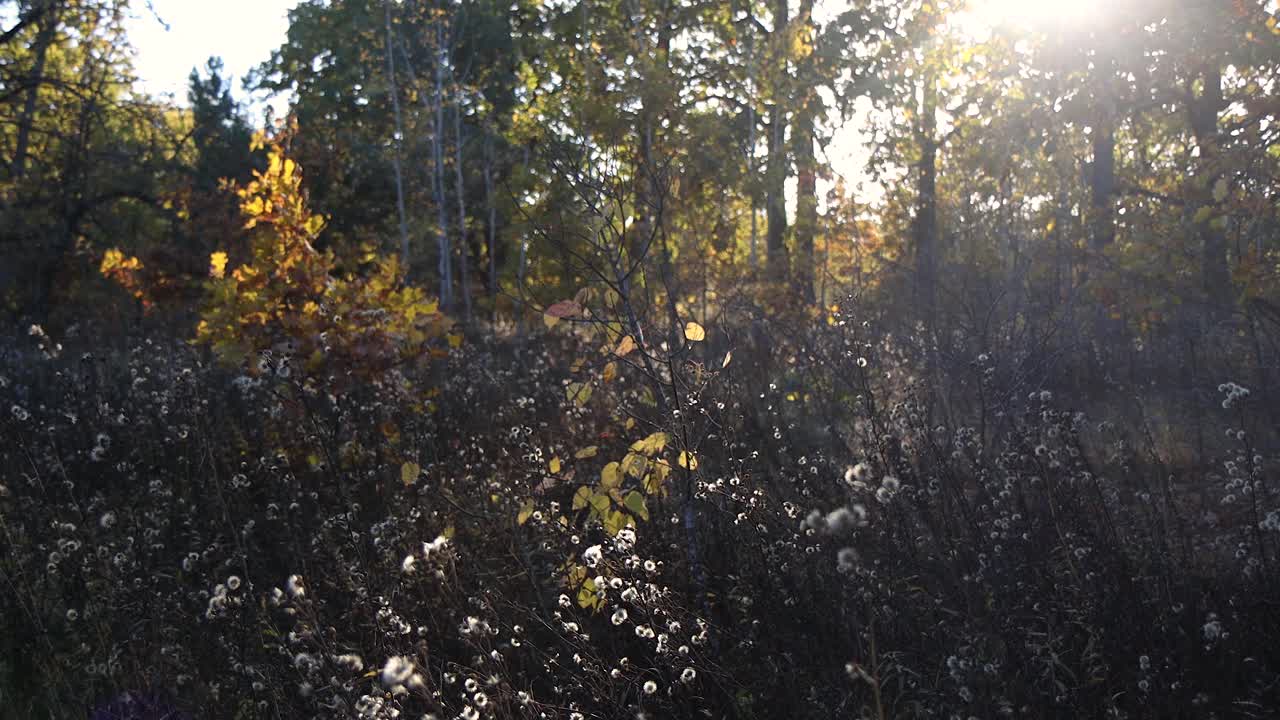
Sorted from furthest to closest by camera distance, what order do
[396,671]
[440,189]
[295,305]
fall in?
[440,189] → [295,305] → [396,671]

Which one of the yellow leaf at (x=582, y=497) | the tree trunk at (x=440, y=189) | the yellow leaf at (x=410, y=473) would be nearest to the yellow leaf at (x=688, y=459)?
the yellow leaf at (x=582, y=497)

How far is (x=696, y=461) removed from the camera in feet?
10.3

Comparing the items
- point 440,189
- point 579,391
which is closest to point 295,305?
point 579,391

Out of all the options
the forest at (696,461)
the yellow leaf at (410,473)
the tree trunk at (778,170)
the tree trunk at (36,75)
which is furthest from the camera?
the tree trunk at (778,170)

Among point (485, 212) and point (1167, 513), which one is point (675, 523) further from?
point (485, 212)

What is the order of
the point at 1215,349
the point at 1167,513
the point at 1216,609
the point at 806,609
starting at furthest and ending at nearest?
the point at 1215,349 < the point at 1167,513 < the point at 806,609 < the point at 1216,609

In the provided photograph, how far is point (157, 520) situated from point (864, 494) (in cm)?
335

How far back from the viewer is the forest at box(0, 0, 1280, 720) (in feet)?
9.00

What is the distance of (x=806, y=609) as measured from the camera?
3068mm

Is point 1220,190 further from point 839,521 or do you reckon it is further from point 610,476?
point 839,521

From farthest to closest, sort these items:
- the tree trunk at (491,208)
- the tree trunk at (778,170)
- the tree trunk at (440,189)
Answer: the tree trunk at (491,208)
the tree trunk at (440,189)
the tree trunk at (778,170)

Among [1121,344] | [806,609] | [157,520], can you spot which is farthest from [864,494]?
[1121,344]

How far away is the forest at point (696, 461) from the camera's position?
9.00 ft

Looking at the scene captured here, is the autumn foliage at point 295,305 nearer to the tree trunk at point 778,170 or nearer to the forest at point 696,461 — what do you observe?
the forest at point 696,461
